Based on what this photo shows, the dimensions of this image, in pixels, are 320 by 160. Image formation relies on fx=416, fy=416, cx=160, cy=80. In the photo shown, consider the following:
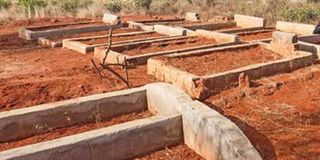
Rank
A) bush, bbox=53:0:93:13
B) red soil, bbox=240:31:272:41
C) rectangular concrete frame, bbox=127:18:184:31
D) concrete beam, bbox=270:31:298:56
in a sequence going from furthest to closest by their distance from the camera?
bush, bbox=53:0:93:13 < rectangular concrete frame, bbox=127:18:184:31 < red soil, bbox=240:31:272:41 < concrete beam, bbox=270:31:298:56

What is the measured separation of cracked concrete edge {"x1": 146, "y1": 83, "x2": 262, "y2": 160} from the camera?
12.8 ft

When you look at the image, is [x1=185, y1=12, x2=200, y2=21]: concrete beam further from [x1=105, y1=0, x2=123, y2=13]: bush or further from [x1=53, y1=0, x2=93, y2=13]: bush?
[x1=53, y1=0, x2=93, y2=13]: bush

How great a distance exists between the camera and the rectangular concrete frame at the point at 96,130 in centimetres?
408

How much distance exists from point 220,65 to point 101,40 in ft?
14.4

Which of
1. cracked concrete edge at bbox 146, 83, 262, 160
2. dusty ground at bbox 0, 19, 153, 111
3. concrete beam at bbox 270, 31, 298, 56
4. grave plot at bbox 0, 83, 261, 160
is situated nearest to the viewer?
cracked concrete edge at bbox 146, 83, 262, 160

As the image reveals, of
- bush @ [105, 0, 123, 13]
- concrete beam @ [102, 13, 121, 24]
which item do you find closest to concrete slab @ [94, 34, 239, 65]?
concrete beam @ [102, 13, 121, 24]

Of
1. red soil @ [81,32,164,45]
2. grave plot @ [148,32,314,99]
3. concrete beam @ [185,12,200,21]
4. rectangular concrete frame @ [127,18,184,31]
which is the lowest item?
grave plot @ [148,32,314,99]

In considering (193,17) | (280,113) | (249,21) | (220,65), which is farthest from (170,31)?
(280,113)

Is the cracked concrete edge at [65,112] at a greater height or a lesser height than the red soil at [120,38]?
lesser

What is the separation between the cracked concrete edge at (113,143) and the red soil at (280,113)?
1.00 meters

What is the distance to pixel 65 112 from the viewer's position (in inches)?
205

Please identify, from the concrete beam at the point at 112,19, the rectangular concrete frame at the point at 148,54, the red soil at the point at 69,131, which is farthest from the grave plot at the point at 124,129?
the concrete beam at the point at 112,19

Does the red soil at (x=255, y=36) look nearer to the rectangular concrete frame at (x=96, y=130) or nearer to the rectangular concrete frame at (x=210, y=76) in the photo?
the rectangular concrete frame at (x=210, y=76)

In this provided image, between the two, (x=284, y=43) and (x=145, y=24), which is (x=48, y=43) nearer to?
(x=145, y=24)
